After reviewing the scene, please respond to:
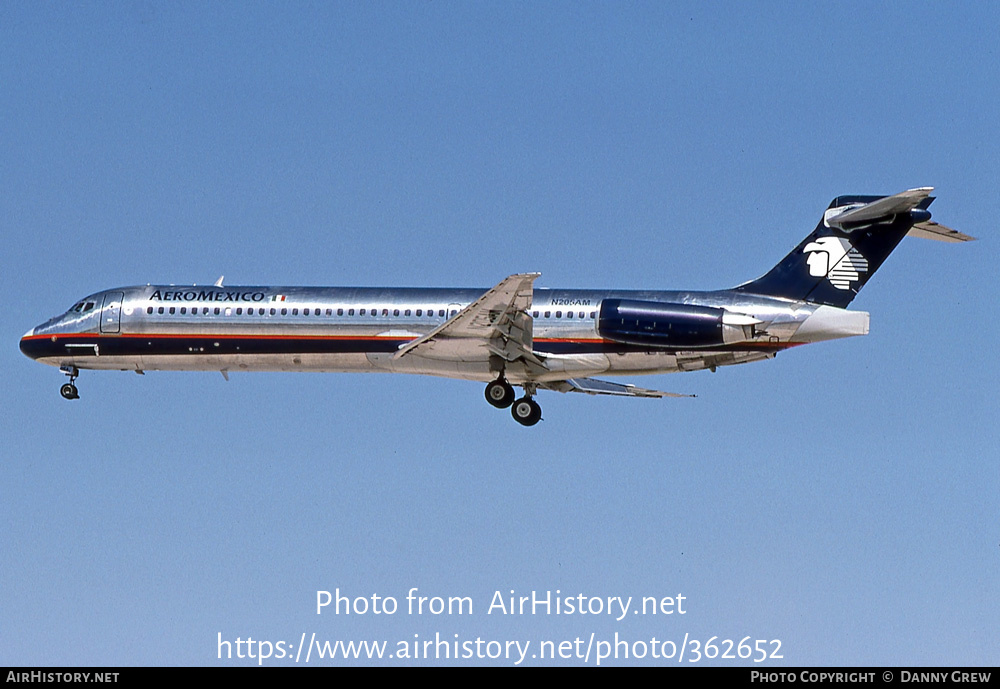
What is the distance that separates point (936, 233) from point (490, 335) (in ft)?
35.1

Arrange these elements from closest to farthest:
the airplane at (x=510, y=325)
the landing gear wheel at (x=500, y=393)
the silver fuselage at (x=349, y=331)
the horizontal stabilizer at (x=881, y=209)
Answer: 1. the horizontal stabilizer at (x=881, y=209)
2. the airplane at (x=510, y=325)
3. the silver fuselage at (x=349, y=331)
4. the landing gear wheel at (x=500, y=393)

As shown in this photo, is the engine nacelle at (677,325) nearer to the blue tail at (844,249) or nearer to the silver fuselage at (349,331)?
the silver fuselage at (349,331)

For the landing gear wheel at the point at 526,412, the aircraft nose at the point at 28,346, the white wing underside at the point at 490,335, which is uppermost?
the aircraft nose at the point at 28,346

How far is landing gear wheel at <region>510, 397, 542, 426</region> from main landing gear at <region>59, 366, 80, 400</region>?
11.7m

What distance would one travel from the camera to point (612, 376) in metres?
36.8

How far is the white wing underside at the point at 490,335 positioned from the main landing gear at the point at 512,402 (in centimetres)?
72

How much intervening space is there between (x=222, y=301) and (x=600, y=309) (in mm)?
9906

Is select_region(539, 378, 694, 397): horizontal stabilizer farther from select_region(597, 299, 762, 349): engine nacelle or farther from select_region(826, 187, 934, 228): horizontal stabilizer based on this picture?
select_region(826, 187, 934, 228): horizontal stabilizer

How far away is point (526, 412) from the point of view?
121 ft

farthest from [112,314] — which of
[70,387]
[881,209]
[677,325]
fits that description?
[881,209]

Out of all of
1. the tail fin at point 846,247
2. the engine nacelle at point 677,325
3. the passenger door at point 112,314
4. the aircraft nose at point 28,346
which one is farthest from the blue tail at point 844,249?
the aircraft nose at point 28,346

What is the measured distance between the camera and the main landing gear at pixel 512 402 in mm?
36781
